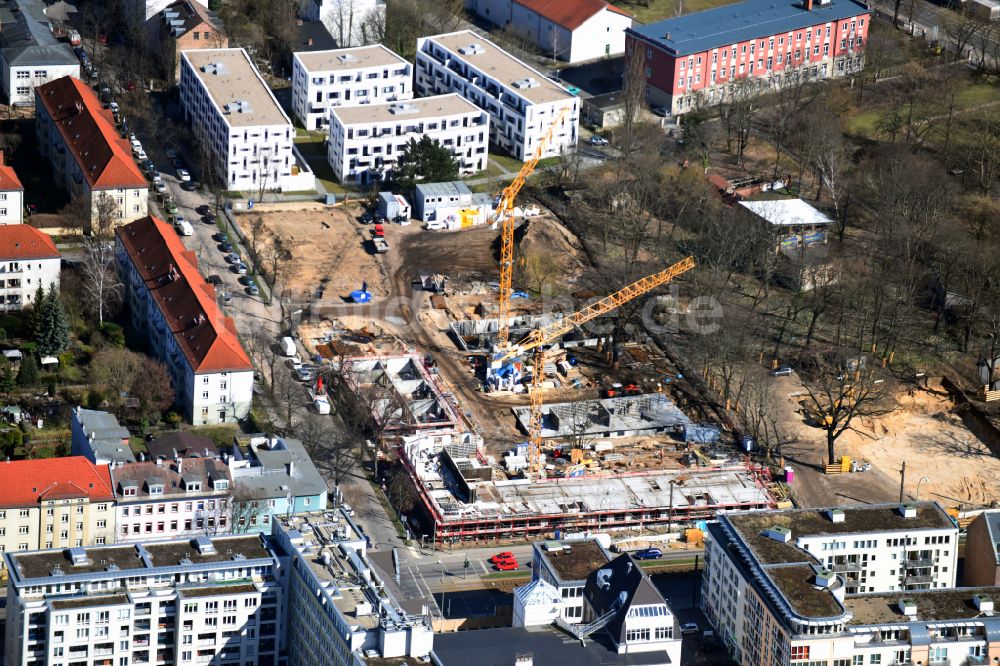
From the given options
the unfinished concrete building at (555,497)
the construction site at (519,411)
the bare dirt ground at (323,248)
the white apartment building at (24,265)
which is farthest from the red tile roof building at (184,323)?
the unfinished concrete building at (555,497)

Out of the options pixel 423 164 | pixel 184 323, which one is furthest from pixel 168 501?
pixel 423 164

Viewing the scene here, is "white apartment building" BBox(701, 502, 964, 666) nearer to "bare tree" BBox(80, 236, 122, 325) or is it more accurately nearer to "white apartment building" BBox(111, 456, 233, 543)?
"white apartment building" BBox(111, 456, 233, 543)

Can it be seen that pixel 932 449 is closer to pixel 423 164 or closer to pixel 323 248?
A: pixel 323 248

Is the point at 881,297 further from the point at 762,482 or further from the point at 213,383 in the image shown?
the point at 213,383

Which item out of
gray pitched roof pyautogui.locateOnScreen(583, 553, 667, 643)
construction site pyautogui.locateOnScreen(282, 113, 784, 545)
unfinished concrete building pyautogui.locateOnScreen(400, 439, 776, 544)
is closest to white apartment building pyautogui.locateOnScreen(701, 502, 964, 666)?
gray pitched roof pyautogui.locateOnScreen(583, 553, 667, 643)

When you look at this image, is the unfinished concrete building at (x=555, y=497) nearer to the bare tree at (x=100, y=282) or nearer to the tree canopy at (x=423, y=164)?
the bare tree at (x=100, y=282)

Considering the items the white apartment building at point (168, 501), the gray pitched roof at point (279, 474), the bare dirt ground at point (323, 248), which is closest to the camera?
the white apartment building at point (168, 501)

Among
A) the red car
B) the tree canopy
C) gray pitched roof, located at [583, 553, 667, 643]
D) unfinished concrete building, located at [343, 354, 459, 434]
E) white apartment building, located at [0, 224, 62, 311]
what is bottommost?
the red car
